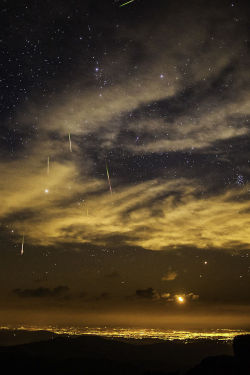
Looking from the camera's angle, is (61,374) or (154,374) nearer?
(154,374)

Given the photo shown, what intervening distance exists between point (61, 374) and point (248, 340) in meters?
169

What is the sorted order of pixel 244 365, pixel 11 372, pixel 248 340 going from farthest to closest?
pixel 11 372
pixel 248 340
pixel 244 365

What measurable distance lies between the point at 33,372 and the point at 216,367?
567ft

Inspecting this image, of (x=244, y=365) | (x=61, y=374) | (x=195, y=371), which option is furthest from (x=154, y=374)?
(x=61, y=374)

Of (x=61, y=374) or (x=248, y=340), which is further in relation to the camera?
(x=61, y=374)

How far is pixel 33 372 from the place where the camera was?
645 feet

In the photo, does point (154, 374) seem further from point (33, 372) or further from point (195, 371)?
point (33, 372)

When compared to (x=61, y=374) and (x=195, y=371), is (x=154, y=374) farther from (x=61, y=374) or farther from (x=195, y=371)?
(x=61, y=374)

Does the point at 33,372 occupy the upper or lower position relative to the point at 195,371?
lower

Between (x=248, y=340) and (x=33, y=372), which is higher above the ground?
(x=248, y=340)

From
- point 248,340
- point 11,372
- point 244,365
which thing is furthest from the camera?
point 11,372

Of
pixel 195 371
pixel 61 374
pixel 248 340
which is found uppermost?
pixel 248 340

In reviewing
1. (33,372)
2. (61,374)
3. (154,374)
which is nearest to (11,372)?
(33,372)

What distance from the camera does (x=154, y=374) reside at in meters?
57.1
